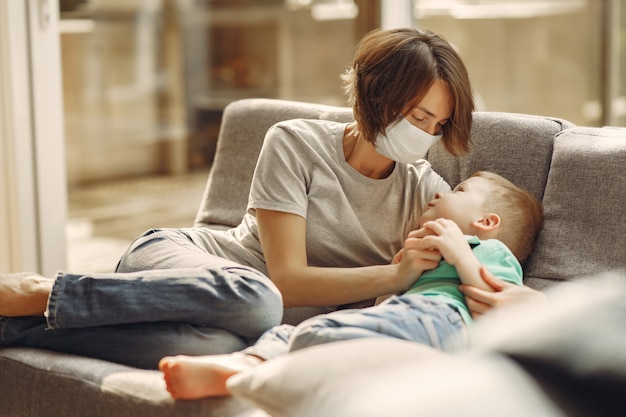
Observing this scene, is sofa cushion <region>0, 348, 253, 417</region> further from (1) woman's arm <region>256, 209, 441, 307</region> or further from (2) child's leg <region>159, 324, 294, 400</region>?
(1) woman's arm <region>256, 209, 441, 307</region>

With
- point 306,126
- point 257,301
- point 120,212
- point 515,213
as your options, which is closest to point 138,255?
point 257,301

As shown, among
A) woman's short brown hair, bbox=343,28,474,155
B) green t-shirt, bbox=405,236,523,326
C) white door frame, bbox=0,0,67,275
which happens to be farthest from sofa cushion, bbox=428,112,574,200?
white door frame, bbox=0,0,67,275

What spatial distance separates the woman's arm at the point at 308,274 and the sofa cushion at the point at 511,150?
1.19 feet

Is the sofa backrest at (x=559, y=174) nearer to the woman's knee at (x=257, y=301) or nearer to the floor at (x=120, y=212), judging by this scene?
the woman's knee at (x=257, y=301)

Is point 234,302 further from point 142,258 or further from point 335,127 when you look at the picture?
point 335,127

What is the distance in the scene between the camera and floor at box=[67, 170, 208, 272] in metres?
4.21

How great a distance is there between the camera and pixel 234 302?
175 cm

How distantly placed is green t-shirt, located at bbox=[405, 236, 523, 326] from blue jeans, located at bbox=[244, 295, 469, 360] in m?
0.08

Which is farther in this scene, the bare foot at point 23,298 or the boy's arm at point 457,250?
the bare foot at point 23,298

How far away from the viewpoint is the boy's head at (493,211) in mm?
1942

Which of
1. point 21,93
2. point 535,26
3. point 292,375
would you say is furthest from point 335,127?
point 535,26

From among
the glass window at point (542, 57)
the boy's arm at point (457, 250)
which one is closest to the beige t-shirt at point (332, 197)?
the boy's arm at point (457, 250)

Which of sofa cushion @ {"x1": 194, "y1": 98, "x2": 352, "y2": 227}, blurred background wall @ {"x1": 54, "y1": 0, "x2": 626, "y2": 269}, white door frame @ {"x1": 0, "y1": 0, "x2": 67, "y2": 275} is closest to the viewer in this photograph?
sofa cushion @ {"x1": 194, "y1": 98, "x2": 352, "y2": 227}

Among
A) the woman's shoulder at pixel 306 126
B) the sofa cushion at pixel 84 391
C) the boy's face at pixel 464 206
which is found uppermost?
the woman's shoulder at pixel 306 126
